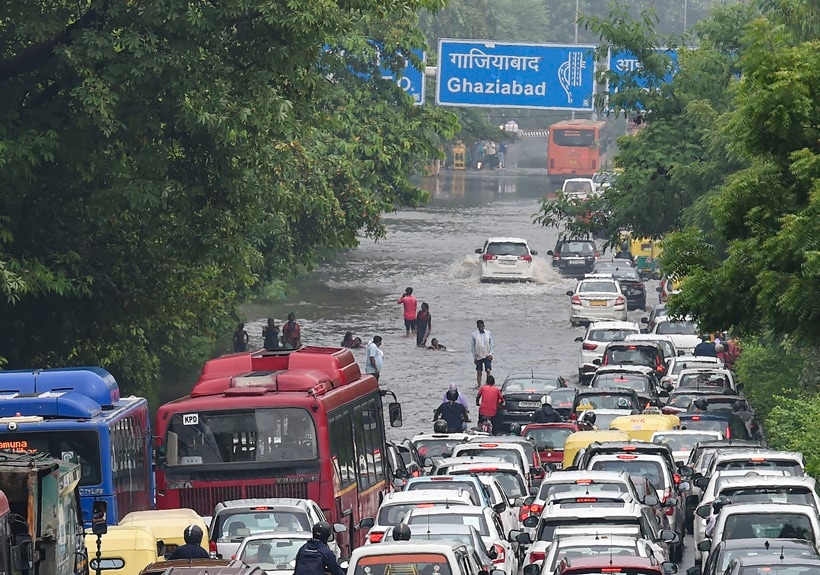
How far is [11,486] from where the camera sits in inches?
623

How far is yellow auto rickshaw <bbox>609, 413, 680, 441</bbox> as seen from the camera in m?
31.7

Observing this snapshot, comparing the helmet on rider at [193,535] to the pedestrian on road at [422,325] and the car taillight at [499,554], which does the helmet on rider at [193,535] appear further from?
the pedestrian on road at [422,325]

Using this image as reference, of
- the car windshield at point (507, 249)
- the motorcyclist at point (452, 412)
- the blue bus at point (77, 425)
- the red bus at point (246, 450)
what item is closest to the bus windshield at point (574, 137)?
the car windshield at point (507, 249)

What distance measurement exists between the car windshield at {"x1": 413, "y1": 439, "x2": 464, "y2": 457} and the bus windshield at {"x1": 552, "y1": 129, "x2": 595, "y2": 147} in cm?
7324

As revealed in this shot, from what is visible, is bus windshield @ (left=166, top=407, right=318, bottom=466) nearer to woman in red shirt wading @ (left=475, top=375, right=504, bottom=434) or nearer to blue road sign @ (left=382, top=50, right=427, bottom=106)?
woman in red shirt wading @ (left=475, top=375, right=504, bottom=434)

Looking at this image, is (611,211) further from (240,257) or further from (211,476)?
(211,476)

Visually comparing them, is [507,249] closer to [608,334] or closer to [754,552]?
[608,334]

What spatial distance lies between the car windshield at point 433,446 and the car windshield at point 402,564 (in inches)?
588

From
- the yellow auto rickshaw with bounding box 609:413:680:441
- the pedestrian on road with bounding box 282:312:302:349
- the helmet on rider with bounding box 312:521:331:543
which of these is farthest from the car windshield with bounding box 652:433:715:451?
the pedestrian on road with bounding box 282:312:302:349

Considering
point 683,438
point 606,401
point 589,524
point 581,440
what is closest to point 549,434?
point 683,438

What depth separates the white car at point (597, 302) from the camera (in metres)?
52.9

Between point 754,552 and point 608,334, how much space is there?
1118 inches

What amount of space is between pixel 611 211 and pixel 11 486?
96.2ft

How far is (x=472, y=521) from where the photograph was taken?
21.0 m
